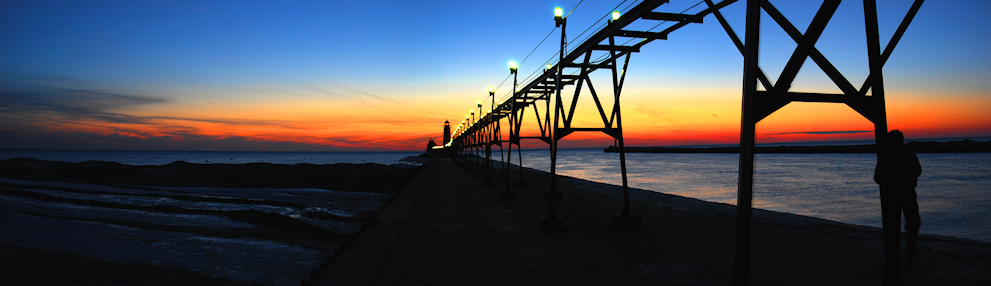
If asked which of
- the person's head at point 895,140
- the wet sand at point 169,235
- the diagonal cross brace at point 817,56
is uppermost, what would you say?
the diagonal cross brace at point 817,56

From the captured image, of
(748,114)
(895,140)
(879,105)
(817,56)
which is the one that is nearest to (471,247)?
(748,114)

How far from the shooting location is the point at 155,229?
13352mm

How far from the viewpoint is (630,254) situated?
6938 millimetres

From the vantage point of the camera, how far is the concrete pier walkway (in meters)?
A: 5.59

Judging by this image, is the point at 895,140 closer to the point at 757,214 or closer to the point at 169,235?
the point at 757,214

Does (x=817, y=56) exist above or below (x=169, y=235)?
above

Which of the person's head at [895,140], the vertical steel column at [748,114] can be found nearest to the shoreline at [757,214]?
the person's head at [895,140]

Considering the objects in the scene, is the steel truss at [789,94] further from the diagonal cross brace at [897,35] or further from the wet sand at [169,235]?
the wet sand at [169,235]

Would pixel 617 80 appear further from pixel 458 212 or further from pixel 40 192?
pixel 40 192

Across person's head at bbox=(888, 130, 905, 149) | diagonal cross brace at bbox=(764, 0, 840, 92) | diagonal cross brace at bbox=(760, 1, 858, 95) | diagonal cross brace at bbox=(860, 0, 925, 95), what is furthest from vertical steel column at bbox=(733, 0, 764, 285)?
person's head at bbox=(888, 130, 905, 149)

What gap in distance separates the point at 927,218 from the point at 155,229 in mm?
28151

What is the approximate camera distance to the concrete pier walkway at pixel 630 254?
18.4 ft

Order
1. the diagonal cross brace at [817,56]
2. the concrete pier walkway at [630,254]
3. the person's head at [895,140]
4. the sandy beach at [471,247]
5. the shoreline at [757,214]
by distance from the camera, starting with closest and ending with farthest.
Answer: the diagonal cross brace at [817,56] → the person's head at [895,140] → the concrete pier walkway at [630,254] → the sandy beach at [471,247] → the shoreline at [757,214]

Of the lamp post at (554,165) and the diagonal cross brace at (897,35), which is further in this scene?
the lamp post at (554,165)
